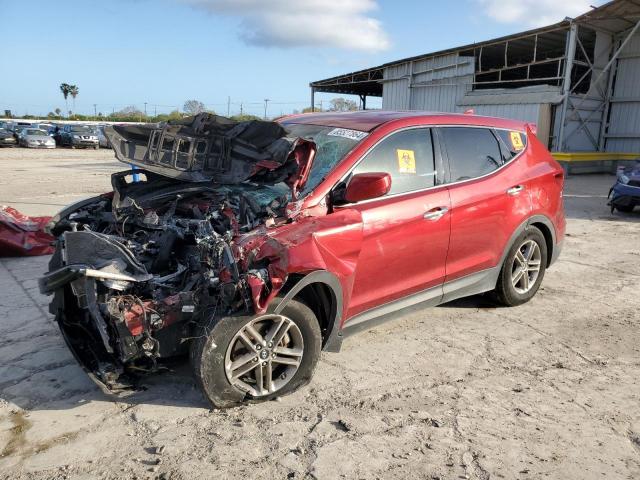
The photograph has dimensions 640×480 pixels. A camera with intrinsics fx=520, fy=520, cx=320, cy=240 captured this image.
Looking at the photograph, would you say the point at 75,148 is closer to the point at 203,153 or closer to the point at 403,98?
the point at 403,98

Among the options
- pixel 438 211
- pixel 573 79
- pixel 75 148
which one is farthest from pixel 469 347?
pixel 75 148

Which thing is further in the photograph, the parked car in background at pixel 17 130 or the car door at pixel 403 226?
the parked car in background at pixel 17 130

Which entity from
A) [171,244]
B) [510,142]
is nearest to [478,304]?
[510,142]

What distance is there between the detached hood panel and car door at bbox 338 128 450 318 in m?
0.80

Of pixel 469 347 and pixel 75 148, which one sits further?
pixel 75 148

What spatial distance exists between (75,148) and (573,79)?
30.1 meters

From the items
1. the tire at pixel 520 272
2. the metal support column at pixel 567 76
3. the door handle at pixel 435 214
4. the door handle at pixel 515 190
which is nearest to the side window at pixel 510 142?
the door handle at pixel 515 190

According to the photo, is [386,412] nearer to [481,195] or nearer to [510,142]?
[481,195]

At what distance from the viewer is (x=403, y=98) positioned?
2594 cm

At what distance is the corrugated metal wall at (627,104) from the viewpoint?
68.5 ft

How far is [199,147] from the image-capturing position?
13.5 feet

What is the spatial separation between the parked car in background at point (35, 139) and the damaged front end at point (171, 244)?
1304 inches

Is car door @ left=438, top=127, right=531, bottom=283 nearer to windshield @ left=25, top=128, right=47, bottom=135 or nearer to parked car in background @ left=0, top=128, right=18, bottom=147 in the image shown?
windshield @ left=25, top=128, right=47, bottom=135

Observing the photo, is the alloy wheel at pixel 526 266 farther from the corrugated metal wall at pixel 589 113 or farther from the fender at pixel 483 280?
the corrugated metal wall at pixel 589 113
